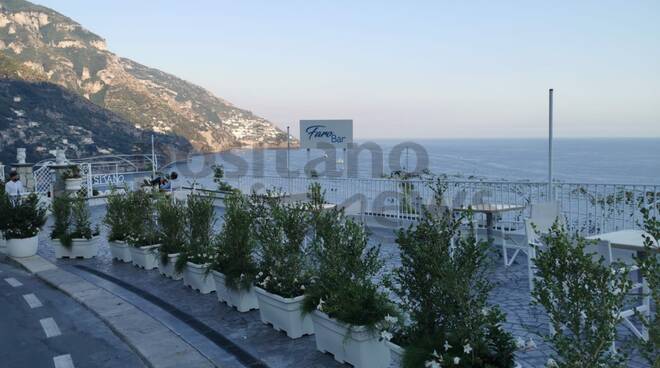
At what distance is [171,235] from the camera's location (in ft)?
21.5

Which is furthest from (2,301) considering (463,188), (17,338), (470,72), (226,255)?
(470,72)

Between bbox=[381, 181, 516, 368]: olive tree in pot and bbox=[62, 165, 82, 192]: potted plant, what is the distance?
14.2m

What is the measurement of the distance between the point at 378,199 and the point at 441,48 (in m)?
16.8

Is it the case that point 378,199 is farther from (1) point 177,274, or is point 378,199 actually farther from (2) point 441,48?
(2) point 441,48

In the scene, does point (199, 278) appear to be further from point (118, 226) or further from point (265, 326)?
point (118, 226)

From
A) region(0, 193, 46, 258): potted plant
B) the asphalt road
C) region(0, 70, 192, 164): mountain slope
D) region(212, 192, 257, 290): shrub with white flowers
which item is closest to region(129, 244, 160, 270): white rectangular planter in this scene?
the asphalt road

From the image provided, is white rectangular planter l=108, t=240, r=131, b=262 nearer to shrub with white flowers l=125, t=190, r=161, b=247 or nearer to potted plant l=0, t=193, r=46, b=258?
shrub with white flowers l=125, t=190, r=161, b=247

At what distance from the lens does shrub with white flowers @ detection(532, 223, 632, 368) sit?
211 cm

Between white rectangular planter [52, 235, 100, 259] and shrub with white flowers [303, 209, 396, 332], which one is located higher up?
shrub with white flowers [303, 209, 396, 332]

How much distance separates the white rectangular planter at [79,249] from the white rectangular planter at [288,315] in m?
4.96

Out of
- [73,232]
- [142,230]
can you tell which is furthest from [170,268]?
[73,232]

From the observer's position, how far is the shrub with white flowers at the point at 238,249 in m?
5.05

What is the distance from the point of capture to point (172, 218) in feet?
21.2

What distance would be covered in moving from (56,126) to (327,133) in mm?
55312
